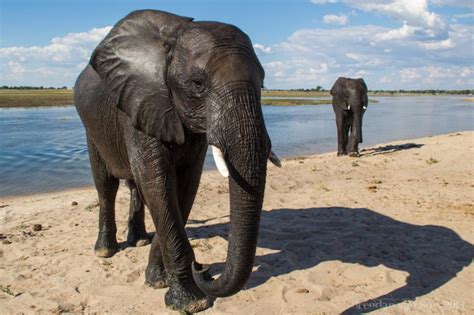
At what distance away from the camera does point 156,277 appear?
5.46 metres

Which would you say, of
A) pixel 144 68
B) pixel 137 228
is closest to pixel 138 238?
pixel 137 228

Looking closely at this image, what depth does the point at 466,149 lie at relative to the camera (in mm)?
14945

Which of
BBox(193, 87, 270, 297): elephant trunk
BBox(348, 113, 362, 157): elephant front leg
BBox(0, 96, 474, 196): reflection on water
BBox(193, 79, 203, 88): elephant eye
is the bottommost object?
BBox(0, 96, 474, 196): reflection on water

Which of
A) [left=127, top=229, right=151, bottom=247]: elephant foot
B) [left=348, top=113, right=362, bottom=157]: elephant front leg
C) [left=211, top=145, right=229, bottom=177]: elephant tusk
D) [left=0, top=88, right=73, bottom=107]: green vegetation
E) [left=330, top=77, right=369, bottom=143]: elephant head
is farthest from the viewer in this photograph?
[left=0, top=88, right=73, bottom=107]: green vegetation

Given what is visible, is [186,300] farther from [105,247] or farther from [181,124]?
[105,247]

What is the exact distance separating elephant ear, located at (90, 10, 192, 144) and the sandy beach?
6.18ft

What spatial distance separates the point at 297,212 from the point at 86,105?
3.95m

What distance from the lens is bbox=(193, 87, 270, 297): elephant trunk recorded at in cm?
360

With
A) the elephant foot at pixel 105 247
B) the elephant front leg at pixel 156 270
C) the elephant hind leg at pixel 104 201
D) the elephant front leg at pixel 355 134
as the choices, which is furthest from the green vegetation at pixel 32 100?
the elephant front leg at pixel 156 270

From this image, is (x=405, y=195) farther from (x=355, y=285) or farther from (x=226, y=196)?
(x=355, y=285)

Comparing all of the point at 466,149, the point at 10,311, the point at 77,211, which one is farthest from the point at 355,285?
the point at 466,149

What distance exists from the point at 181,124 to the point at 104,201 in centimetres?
275

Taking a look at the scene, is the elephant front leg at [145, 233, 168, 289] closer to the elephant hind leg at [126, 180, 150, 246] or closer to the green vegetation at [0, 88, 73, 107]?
the elephant hind leg at [126, 180, 150, 246]

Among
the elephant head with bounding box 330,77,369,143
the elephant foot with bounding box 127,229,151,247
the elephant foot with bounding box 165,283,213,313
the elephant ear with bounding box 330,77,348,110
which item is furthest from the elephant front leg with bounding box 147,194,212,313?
the elephant ear with bounding box 330,77,348,110
